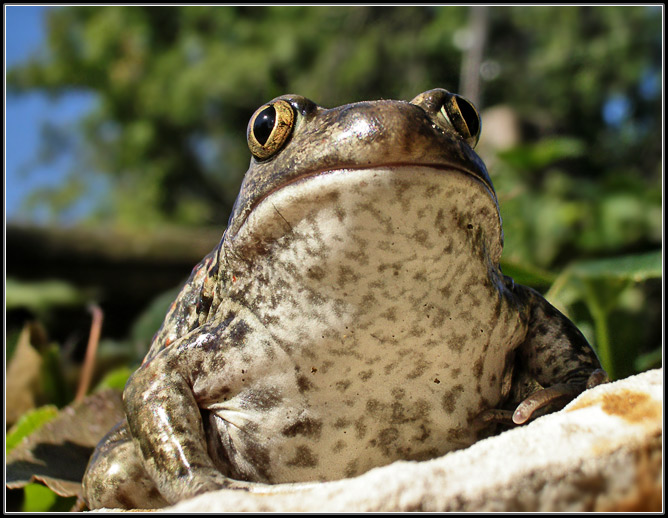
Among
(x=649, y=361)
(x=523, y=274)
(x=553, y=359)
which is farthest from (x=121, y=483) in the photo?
(x=649, y=361)

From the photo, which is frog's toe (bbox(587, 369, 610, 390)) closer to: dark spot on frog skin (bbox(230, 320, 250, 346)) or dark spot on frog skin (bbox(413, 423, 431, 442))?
dark spot on frog skin (bbox(413, 423, 431, 442))

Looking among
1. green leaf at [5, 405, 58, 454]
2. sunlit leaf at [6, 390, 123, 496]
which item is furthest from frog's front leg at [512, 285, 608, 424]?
green leaf at [5, 405, 58, 454]

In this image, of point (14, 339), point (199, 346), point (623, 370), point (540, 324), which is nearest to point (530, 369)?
point (540, 324)

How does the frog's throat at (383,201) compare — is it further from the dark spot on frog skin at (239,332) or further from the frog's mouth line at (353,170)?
the dark spot on frog skin at (239,332)

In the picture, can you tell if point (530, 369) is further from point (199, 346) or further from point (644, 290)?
point (644, 290)

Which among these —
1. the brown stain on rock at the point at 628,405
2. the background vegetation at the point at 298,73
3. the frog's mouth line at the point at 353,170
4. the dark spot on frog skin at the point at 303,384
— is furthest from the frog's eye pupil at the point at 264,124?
the background vegetation at the point at 298,73

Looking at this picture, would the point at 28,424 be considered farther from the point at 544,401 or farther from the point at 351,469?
the point at 544,401
